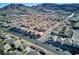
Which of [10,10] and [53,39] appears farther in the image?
[10,10]

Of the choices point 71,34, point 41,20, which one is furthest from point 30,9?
point 71,34

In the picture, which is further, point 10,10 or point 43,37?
point 10,10

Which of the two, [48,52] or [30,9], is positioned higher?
[30,9]

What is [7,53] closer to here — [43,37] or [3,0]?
[43,37]
